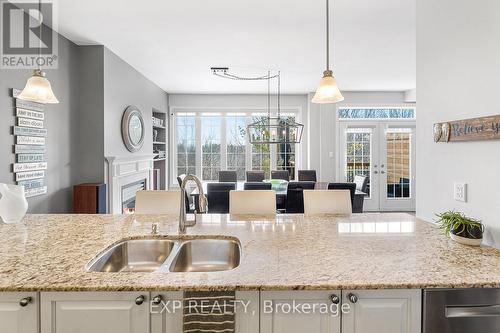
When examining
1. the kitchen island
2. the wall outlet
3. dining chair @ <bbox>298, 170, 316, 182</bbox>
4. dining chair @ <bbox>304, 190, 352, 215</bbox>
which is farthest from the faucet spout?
dining chair @ <bbox>298, 170, 316, 182</bbox>

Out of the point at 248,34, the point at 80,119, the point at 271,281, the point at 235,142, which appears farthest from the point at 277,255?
the point at 235,142

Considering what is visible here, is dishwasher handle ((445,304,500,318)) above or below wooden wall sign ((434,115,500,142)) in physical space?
below

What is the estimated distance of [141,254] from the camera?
1736 millimetres

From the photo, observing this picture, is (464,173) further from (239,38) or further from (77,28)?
(77,28)

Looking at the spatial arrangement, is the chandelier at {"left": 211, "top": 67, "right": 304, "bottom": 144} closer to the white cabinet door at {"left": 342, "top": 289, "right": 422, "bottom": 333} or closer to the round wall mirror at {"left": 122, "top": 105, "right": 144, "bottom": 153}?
Answer: the round wall mirror at {"left": 122, "top": 105, "right": 144, "bottom": 153}

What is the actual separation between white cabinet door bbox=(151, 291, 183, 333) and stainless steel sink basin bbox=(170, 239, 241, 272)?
522 millimetres

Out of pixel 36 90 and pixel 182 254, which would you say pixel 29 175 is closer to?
pixel 36 90

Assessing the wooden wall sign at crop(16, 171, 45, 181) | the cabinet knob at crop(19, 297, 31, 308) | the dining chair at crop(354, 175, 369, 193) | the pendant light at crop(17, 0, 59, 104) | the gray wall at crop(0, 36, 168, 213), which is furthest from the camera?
the dining chair at crop(354, 175, 369, 193)

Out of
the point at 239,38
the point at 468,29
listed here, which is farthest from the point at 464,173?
the point at 239,38

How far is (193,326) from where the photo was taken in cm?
116

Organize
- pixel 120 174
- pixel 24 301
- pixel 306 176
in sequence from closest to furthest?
pixel 24 301
pixel 120 174
pixel 306 176

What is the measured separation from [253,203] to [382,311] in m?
1.39

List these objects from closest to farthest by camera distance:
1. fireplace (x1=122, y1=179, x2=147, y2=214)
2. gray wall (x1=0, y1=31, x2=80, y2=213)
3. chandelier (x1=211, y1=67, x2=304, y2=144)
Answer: gray wall (x1=0, y1=31, x2=80, y2=213) < chandelier (x1=211, y1=67, x2=304, y2=144) < fireplace (x1=122, y1=179, x2=147, y2=214)

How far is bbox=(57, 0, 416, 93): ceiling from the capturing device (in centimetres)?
274
